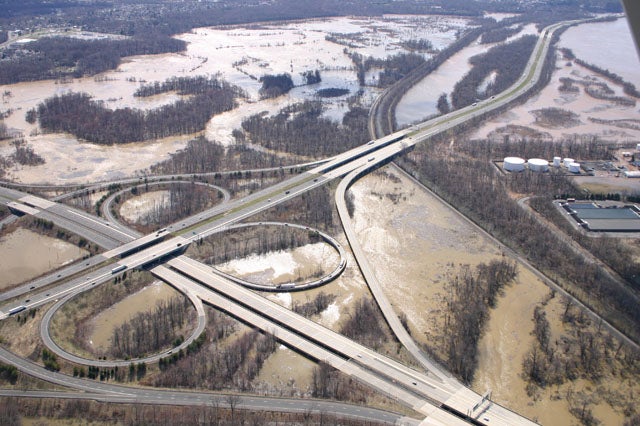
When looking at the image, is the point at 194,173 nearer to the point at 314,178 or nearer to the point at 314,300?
the point at 314,178

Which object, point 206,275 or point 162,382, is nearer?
point 162,382

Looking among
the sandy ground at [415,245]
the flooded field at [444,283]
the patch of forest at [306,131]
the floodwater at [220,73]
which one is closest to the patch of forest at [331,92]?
the floodwater at [220,73]

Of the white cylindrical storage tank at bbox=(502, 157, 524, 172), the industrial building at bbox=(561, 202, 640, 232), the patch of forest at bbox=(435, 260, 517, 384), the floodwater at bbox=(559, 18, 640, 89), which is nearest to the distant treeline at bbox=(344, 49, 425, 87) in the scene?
the floodwater at bbox=(559, 18, 640, 89)

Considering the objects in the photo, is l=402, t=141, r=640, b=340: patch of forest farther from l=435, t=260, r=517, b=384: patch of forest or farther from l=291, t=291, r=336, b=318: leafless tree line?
l=291, t=291, r=336, b=318: leafless tree line

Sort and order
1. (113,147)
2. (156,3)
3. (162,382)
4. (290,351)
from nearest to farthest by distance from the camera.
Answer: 1. (162,382)
2. (290,351)
3. (113,147)
4. (156,3)

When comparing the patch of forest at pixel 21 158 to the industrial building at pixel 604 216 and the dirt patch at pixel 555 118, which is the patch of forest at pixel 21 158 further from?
the dirt patch at pixel 555 118

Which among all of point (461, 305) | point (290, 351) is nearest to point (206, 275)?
point (290, 351)
